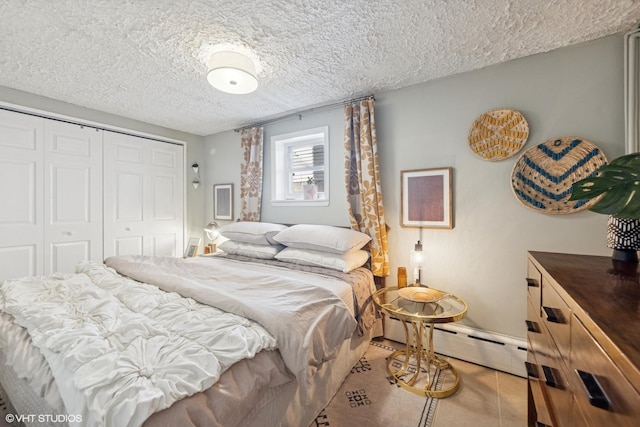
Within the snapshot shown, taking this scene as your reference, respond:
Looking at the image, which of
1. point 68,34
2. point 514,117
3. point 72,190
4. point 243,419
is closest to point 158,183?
point 72,190

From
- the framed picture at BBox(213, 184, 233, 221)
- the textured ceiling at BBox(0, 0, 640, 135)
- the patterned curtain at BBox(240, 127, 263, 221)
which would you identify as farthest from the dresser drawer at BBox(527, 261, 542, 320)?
the framed picture at BBox(213, 184, 233, 221)

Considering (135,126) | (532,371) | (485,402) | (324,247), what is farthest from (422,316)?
(135,126)

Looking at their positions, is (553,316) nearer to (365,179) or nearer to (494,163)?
(494,163)

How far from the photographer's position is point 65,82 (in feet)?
7.84

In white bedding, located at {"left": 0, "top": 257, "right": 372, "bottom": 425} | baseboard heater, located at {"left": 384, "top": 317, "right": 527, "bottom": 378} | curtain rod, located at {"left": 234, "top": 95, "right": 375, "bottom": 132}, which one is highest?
curtain rod, located at {"left": 234, "top": 95, "right": 375, "bottom": 132}

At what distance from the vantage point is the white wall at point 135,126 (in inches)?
101

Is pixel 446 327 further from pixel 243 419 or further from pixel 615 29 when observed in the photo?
pixel 615 29

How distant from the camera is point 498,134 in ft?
6.70

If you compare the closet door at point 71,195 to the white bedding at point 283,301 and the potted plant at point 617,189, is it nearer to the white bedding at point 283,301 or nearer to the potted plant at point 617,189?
the white bedding at point 283,301

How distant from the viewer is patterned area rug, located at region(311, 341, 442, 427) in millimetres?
1550

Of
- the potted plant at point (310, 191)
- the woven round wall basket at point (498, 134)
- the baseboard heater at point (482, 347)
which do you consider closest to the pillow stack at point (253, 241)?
the potted plant at point (310, 191)

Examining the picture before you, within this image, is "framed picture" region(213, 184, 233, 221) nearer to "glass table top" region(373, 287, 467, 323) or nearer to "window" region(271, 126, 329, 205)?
"window" region(271, 126, 329, 205)

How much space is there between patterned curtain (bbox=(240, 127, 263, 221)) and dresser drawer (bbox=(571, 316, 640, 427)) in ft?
10.2

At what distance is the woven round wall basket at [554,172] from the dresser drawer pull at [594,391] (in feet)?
5.30
